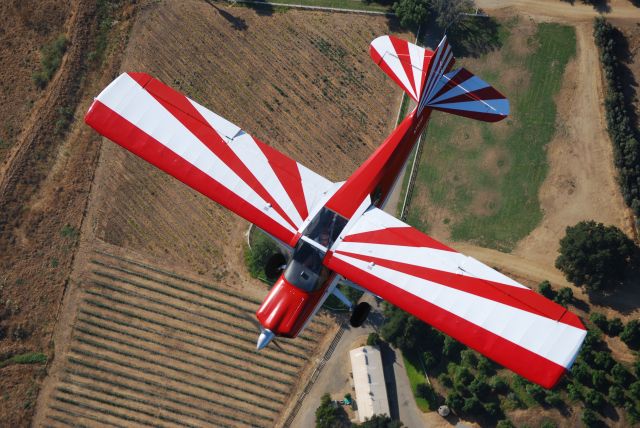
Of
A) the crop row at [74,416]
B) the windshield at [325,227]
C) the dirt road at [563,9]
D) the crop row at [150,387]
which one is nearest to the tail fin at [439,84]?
the windshield at [325,227]

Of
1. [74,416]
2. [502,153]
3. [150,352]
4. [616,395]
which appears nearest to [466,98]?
[502,153]

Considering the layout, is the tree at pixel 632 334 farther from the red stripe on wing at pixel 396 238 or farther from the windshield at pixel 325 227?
the windshield at pixel 325 227

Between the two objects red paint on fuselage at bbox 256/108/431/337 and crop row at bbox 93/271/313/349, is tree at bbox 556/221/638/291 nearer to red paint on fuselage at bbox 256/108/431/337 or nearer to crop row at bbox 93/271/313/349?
red paint on fuselage at bbox 256/108/431/337

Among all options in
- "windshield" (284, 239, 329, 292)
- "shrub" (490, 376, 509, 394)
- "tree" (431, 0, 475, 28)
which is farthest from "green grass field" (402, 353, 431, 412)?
"tree" (431, 0, 475, 28)

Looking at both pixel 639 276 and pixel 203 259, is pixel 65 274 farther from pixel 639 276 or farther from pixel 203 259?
pixel 639 276

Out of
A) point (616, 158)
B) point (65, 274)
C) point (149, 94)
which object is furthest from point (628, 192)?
point (65, 274)
